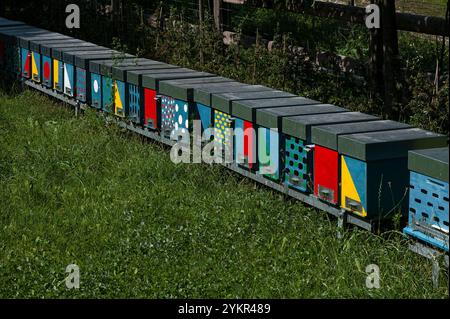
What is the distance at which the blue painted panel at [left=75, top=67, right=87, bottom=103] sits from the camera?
555 inches

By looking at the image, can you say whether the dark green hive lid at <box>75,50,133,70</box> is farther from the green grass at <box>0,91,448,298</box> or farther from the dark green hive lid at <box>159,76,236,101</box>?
the green grass at <box>0,91,448,298</box>

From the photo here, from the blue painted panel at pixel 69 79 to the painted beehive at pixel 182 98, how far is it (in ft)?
9.50

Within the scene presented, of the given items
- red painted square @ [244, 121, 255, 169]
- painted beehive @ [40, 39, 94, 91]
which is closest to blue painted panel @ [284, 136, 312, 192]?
red painted square @ [244, 121, 255, 169]

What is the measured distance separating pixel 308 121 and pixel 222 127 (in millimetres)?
1615

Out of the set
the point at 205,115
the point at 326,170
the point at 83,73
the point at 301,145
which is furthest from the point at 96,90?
the point at 326,170

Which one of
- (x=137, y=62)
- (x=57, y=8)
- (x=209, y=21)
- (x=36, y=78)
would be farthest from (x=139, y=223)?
(x=57, y=8)

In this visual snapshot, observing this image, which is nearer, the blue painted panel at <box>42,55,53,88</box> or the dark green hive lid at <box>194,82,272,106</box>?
the dark green hive lid at <box>194,82,272,106</box>

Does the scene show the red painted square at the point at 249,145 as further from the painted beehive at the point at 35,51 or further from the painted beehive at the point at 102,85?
the painted beehive at the point at 35,51

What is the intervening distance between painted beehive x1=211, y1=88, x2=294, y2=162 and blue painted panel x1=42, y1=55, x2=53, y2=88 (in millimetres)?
5231

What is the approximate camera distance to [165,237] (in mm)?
8703

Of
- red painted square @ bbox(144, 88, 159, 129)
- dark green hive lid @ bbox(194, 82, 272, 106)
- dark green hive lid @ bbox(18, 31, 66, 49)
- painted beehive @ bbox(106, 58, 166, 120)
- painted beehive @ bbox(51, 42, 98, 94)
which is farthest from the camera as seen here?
dark green hive lid @ bbox(18, 31, 66, 49)

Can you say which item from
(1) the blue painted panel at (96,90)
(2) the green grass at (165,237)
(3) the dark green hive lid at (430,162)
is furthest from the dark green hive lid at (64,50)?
(3) the dark green hive lid at (430,162)

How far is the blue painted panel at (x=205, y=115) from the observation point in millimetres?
11195

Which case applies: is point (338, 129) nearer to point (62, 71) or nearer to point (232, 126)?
point (232, 126)
